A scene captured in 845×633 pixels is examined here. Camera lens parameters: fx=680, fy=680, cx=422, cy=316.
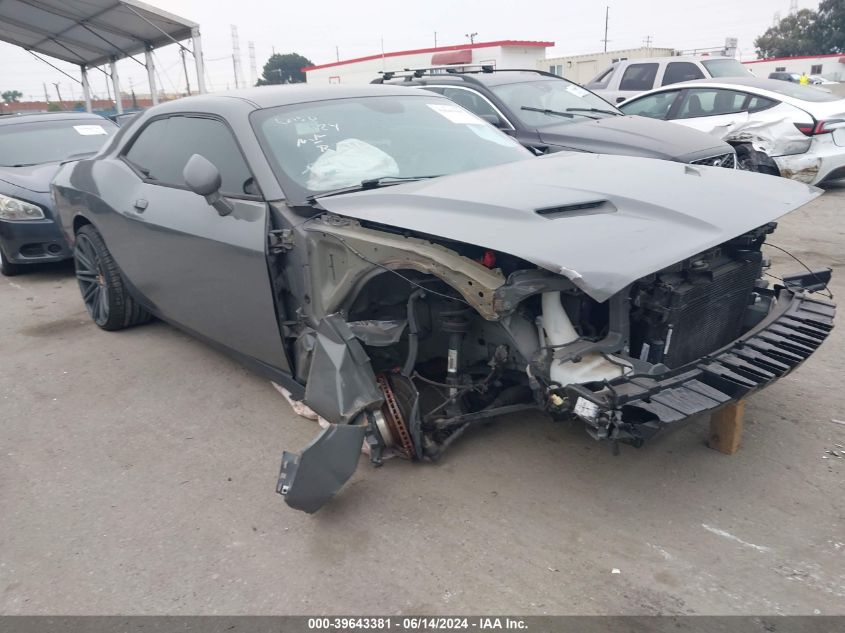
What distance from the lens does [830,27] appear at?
54.8 meters

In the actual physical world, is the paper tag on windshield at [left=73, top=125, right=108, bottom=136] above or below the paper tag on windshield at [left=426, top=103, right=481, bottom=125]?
below

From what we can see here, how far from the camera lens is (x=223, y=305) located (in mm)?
3570

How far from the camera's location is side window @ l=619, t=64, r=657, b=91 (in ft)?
36.1

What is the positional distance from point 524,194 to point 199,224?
177cm

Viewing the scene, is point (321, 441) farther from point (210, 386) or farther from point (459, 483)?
point (210, 386)

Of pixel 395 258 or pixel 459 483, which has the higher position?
pixel 395 258

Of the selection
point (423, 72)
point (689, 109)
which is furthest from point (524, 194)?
point (689, 109)

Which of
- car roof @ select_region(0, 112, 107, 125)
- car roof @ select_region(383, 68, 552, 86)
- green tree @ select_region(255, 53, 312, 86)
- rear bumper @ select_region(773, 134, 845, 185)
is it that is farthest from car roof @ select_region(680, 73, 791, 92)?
green tree @ select_region(255, 53, 312, 86)

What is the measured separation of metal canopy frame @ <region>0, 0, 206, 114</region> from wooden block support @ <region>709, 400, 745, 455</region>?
12581mm

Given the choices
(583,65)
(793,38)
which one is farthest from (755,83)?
(793,38)

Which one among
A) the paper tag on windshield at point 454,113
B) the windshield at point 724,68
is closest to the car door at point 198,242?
the paper tag on windshield at point 454,113

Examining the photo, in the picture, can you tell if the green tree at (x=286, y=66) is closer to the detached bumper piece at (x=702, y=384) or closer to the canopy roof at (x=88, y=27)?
the canopy roof at (x=88, y=27)

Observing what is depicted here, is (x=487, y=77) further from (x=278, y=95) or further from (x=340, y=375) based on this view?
(x=340, y=375)

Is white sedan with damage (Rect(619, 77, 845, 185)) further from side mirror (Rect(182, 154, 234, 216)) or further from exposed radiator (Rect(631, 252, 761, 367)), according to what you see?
side mirror (Rect(182, 154, 234, 216))
